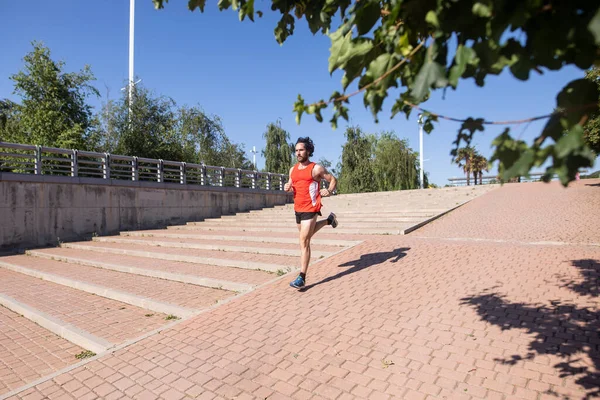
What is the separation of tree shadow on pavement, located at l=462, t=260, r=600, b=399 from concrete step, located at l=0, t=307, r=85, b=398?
15.1 feet

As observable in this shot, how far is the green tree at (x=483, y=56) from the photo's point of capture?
111cm

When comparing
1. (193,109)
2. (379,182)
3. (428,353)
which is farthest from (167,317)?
(379,182)

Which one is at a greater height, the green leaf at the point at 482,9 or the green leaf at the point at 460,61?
the green leaf at the point at 482,9

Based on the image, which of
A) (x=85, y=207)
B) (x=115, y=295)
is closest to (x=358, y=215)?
(x=115, y=295)

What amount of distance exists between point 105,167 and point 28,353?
10.3 meters

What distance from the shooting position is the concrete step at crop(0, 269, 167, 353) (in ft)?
14.6

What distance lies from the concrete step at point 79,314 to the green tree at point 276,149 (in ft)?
115

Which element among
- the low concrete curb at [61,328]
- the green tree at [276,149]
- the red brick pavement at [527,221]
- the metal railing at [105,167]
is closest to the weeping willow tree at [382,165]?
the green tree at [276,149]

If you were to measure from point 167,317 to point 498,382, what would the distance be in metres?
4.12

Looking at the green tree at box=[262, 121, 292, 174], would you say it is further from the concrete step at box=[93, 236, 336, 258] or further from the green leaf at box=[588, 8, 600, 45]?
the green leaf at box=[588, 8, 600, 45]

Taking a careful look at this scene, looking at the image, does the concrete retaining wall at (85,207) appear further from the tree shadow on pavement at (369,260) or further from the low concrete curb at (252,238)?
the tree shadow on pavement at (369,260)

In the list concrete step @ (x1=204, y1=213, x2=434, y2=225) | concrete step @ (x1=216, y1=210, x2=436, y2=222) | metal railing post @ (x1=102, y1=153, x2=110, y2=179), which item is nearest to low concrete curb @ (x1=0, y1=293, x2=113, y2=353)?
metal railing post @ (x1=102, y1=153, x2=110, y2=179)

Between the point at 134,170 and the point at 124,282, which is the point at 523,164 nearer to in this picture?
the point at 124,282

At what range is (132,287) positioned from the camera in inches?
255
